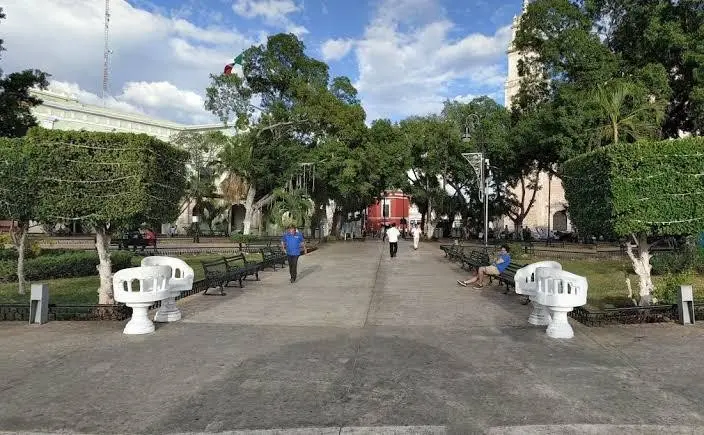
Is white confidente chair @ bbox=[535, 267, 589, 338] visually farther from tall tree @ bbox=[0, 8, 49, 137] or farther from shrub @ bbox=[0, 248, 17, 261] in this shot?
tall tree @ bbox=[0, 8, 49, 137]

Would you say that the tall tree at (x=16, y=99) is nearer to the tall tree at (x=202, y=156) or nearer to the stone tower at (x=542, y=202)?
the tall tree at (x=202, y=156)

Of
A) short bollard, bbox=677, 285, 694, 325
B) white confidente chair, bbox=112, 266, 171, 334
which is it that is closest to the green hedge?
white confidente chair, bbox=112, 266, 171, 334

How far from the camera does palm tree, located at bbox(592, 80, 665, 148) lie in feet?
40.0

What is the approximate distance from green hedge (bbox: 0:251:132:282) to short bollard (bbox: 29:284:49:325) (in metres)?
6.35

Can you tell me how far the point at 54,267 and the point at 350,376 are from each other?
11.1 metres

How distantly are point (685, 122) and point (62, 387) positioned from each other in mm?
26893

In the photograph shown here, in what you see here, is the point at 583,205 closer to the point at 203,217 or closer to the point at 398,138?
the point at 398,138

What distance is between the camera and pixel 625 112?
18.8 meters

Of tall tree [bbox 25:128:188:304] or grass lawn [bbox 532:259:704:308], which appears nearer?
tall tree [bbox 25:128:188:304]

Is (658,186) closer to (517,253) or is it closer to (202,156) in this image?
(517,253)

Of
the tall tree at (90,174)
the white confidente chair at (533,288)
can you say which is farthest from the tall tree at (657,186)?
the tall tree at (90,174)

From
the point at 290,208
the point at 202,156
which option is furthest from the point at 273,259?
the point at 202,156

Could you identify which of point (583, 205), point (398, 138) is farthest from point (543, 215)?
point (583, 205)

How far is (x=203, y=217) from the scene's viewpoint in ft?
152
